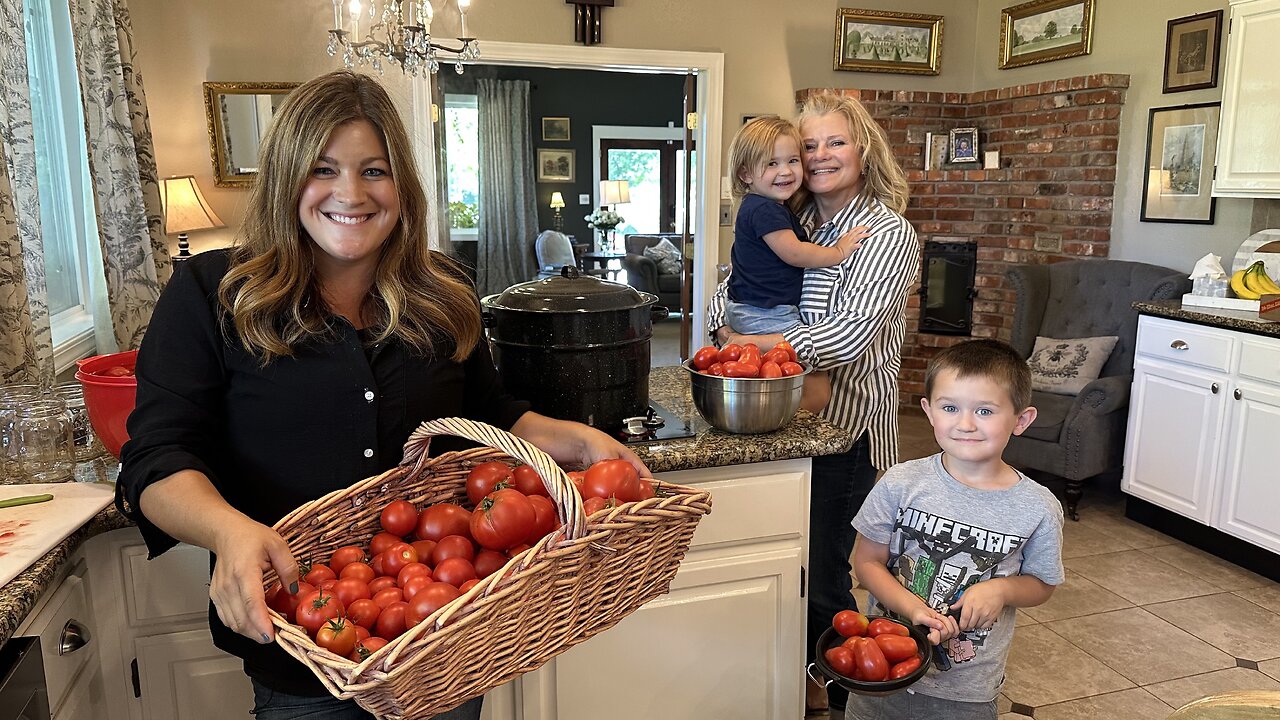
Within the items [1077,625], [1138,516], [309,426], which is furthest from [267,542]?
[1138,516]

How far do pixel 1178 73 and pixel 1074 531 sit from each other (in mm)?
2345

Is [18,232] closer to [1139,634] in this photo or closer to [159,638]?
[159,638]

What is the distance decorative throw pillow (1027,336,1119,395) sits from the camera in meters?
4.28

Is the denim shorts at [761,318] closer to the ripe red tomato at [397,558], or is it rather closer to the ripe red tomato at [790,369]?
the ripe red tomato at [790,369]

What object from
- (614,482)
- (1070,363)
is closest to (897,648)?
(614,482)

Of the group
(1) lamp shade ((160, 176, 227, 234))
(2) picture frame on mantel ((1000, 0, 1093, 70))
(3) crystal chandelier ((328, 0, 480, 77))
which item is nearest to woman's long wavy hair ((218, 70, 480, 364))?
(3) crystal chandelier ((328, 0, 480, 77))

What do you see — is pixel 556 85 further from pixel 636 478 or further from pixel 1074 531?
pixel 636 478

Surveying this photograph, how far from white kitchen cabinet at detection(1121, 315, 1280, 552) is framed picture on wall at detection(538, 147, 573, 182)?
7.55 metres

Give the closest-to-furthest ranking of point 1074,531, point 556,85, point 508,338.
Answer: point 508,338, point 1074,531, point 556,85

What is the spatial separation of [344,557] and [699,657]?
38.5 inches

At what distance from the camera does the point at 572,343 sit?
1.81 meters

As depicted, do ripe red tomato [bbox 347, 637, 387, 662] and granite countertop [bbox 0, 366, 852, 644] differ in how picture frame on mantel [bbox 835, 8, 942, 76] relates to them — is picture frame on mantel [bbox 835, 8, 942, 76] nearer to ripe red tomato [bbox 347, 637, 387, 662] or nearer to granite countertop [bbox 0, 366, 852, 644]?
granite countertop [bbox 0, 366, 852, 644]

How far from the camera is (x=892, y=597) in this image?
1.56 m

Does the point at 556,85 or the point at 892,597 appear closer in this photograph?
the point at 892,597
